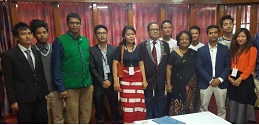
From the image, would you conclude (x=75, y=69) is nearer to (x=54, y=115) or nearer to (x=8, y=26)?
(x=54, y=115)

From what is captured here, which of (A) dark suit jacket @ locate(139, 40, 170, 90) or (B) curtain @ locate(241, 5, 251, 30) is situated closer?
(A) dark suit jacket @ locate(139, 40, 170, 90)

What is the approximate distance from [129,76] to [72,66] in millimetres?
762

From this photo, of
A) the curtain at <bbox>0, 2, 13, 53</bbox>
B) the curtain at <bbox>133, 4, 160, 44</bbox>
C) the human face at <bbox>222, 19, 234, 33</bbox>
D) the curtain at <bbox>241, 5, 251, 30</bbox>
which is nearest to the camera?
the human face at <bbox>222, 19, 234, 33</bbox>

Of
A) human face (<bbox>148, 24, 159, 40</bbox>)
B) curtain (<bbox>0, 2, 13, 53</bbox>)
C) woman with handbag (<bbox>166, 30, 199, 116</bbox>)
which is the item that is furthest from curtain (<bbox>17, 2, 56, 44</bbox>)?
woman with handbag (<bbox>166, 30, 199, 116</bbox>)

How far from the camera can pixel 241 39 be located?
2.75 metres

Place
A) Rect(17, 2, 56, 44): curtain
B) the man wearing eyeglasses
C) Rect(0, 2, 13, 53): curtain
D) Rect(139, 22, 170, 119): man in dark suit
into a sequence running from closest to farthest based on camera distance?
1. the man wearing eyeglasses
2. Rect(139, 22, 170, 119): man in dark suit
3. Rect(0, 2, 13, 53): curtain
4. Rect(17, 2, 56, 44): curtain

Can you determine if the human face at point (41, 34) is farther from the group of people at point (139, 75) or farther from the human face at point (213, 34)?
the human face at point (213, 34)

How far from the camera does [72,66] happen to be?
2.73 meters

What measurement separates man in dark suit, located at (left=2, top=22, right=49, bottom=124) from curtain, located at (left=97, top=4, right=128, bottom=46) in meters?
1.89

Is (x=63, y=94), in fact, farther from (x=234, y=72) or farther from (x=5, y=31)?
(x=234, y=72)

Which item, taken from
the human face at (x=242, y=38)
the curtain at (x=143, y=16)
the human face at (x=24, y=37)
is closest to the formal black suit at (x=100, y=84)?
the human face at (x=24, y=37)

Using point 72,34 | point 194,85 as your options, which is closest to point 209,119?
point 194,85

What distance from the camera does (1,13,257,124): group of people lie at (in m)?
2.70

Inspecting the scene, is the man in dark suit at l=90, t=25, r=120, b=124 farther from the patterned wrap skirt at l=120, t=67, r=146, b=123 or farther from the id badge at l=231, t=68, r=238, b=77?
the id badge at l=231, t=68, r=238, b=77
